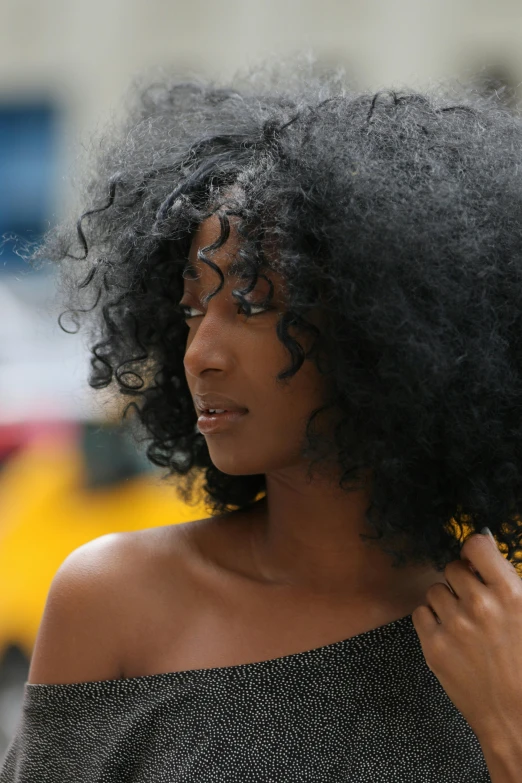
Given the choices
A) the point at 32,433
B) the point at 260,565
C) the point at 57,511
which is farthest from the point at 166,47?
the point at 260,565

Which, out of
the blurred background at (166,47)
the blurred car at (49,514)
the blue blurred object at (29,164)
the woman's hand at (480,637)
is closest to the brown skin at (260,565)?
the woman's hand at (480,637)

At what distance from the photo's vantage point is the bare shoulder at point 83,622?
2090 millimetres

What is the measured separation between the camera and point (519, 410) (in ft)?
6.12

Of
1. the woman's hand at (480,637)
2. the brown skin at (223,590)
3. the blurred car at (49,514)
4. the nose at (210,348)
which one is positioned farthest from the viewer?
the blurred car at (49,514)

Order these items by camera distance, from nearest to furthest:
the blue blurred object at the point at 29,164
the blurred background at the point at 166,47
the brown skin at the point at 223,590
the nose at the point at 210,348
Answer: the nose at the point at 210,348
the brown skin at the point at 223,590
the blurred background at the point at 166,47
the blue blurred object at the point at 29,164

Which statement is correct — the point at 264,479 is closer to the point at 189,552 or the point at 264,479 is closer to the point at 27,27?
the point at 189,552

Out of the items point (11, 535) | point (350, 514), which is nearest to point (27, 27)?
point (11, 535)

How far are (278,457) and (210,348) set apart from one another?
233 millimetres

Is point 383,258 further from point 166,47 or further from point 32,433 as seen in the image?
point 166,47

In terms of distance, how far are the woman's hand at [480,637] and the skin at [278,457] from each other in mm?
197

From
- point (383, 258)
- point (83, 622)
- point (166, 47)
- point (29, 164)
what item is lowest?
point (29, 164)

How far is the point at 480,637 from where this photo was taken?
1803mm

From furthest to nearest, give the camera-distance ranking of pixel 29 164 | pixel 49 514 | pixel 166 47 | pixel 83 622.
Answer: pixel 29 164, pixel 166 47, pixel 49 514, pixel 83 622

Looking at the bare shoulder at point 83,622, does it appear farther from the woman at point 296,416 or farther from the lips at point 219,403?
the lips at point 219,403
